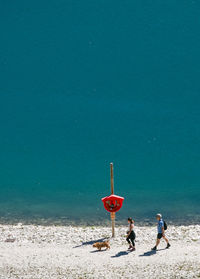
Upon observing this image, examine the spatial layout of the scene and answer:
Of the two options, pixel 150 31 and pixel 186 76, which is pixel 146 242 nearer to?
pixel 186 76

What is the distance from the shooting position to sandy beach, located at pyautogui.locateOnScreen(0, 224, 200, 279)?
1875 cm

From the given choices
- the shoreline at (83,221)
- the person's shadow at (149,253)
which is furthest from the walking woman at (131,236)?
the shoreline at (83,221)

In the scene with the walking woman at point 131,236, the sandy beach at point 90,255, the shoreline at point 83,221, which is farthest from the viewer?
the shoreline at point 83,221

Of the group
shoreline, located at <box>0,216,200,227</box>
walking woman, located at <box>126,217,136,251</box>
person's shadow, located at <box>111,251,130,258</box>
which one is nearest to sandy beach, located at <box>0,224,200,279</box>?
person's shadow, located at <box>111,251,130,258</box>

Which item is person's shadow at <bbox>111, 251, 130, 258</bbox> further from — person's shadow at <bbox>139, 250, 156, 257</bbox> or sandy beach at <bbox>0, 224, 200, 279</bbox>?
person's shadow at <bbox>139, 250, 156, 257</bbox>

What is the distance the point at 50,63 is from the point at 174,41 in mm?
29705

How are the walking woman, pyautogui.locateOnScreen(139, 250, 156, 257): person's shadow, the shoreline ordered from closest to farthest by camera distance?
pyautogui.locateOnScreen(139, 250, 156, 257): person's shadow → the walking woman → the shoreline

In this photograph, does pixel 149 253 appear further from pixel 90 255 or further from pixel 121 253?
pixel 90 255

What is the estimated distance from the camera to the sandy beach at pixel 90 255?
18.8 metres

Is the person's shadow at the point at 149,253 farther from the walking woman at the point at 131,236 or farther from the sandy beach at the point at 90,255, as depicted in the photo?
the walking woman at the point at 131,236

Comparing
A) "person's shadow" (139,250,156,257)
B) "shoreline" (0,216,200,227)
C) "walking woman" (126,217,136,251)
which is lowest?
"person's shadow" (139,250,156,257)

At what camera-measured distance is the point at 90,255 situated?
69.8 ft

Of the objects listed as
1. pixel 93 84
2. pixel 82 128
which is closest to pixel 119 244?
pixel 82 128

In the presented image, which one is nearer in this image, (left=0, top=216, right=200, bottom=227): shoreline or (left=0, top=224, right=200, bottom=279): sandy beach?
(left=0, top=224, right=200, bottom=279): sandy beach
